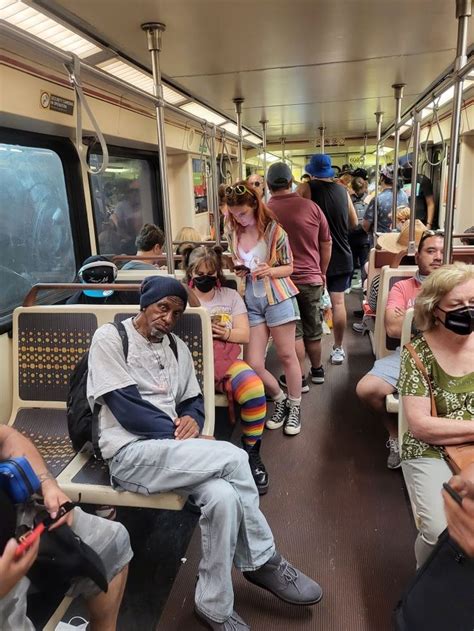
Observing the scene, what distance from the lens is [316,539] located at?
2264mm

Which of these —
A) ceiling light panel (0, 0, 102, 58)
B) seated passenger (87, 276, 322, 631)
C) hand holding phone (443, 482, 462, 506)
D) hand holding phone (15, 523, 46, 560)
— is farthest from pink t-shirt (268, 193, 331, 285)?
hand holding phone (15, 523, 46, 560)

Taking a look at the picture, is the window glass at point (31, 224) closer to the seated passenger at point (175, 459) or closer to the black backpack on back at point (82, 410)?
the black backpack on back at point (82, 410)

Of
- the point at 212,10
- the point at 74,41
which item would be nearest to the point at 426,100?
the point at 212,10

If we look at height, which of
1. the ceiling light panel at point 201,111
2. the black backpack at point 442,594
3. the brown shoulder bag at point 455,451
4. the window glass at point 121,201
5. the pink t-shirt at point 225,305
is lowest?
the black backpack at point 442,594

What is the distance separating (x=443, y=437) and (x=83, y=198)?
11.3 ft

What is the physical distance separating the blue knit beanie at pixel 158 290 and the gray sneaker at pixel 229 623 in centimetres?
113

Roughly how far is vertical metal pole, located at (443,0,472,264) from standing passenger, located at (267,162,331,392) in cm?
128

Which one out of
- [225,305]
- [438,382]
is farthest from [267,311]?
[438,382]

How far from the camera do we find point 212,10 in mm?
2260

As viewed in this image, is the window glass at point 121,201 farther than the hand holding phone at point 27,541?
Yes

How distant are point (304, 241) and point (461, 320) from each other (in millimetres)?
1743

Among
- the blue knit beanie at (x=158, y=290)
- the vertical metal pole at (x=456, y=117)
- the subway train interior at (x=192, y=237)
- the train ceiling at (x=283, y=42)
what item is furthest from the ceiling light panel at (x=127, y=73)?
the vertical metal pole at (x=456, y=117)

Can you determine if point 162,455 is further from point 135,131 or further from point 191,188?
point 191,188

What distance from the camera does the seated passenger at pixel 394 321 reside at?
2572 millimetres
